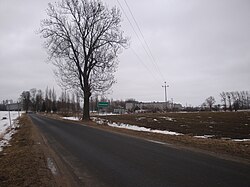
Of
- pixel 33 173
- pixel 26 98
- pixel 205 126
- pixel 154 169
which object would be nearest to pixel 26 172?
pixel 33 173

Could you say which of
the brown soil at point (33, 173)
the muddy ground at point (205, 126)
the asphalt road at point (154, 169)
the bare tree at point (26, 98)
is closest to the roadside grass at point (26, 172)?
the brown soil at point (33, 173)

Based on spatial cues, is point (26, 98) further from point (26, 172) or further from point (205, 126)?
point (26, 172)

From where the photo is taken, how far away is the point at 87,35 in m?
35.8

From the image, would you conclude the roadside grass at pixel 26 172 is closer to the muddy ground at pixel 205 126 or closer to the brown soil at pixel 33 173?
the brown soil at pixel 33 173

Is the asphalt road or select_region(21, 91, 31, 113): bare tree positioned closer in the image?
the asphalt road

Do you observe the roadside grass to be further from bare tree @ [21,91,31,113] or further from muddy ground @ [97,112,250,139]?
bare tree @ [21,91,31,113]

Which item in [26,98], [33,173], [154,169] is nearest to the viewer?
[33,173]

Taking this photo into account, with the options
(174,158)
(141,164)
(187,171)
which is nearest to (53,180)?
(141,164)

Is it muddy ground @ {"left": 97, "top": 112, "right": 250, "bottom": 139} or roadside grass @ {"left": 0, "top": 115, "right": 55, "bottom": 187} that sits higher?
roadside grass @ {"left": 0, "top": 115, "right": 55, "bottom": 187}

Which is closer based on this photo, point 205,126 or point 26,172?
point 26,172

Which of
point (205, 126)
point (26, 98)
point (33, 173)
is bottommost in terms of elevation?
point (205, 126)

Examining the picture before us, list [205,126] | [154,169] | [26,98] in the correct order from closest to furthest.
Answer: [154,169], [205,126], [26,98]

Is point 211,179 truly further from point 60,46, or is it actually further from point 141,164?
point 60,46

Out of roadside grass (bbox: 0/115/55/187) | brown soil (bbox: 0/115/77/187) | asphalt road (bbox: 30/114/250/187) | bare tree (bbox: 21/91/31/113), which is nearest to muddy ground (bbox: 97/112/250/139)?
asphalt road (bbox: 30/114/250/187)
